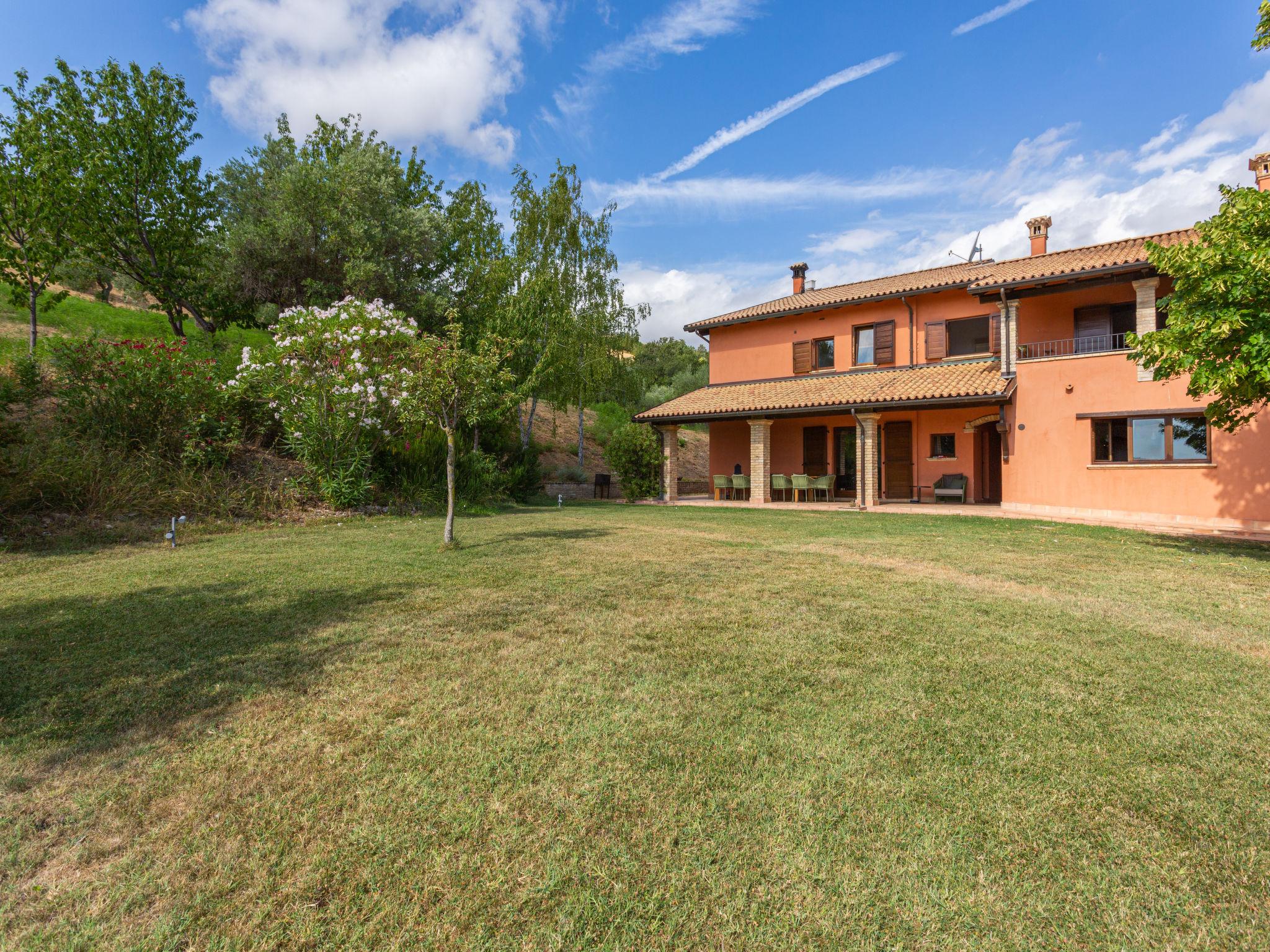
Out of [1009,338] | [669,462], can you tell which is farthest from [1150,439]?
[669,462]

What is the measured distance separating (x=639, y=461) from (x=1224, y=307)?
14.6 metres

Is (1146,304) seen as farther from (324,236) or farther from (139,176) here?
(139,176)

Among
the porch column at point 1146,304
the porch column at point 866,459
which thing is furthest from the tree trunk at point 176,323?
the porch column at point 1146,304

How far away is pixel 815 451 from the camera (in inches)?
780

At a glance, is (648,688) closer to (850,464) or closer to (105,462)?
(105,462)

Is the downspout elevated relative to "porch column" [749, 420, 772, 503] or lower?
elevated

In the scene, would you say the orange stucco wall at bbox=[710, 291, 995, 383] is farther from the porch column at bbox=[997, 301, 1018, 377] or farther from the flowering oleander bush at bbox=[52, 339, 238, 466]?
the flowering oleander bush at bbox=[52, 339, 238, 466]

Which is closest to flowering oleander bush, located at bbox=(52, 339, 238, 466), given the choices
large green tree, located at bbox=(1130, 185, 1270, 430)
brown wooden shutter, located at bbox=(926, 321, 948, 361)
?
large green tree, located at bbox=(1130, 185, 1270, 430)

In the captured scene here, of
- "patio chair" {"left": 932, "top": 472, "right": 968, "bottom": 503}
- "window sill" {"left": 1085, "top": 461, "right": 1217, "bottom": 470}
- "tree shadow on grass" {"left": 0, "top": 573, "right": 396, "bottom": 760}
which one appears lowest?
"tree shadow on grass" {"left": 0, "top": 573, "right": 396, "bottom": 760}

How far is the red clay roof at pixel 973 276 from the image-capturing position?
1381 centimetres

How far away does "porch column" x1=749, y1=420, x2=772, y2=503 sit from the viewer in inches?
718

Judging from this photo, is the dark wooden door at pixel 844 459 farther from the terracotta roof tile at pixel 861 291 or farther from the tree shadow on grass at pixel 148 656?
the tree shadow on grass at pixel 148 656

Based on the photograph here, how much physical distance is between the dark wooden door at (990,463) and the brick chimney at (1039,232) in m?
6.00

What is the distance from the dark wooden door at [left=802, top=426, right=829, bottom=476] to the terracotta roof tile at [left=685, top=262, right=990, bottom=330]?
411cm
